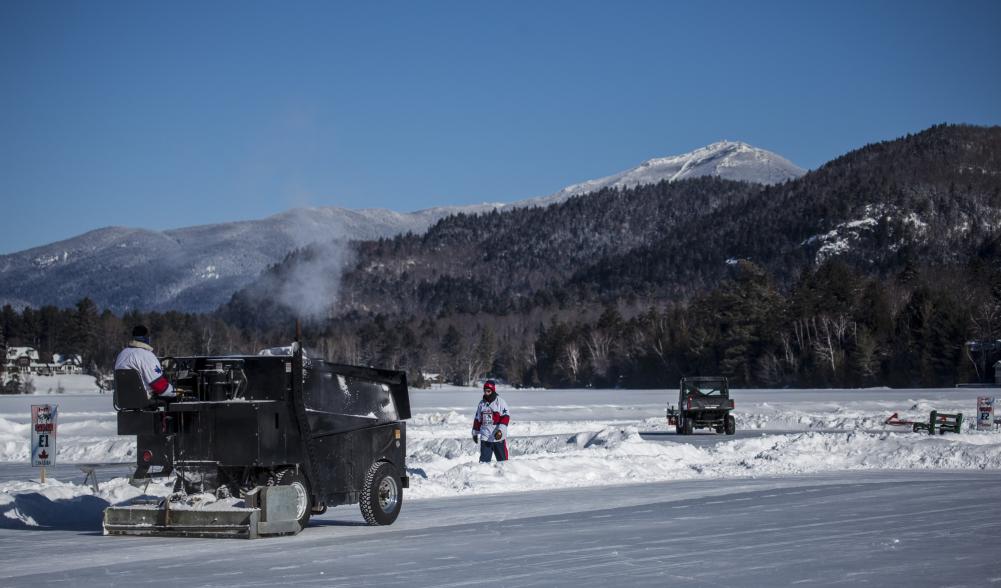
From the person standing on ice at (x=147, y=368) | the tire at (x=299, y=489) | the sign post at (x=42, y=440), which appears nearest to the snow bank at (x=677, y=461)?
the tire at (x=299, y=489)

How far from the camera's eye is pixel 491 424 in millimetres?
21531

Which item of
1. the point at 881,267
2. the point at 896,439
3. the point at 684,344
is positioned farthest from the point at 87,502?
the point at 881,267

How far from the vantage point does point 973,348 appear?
97.6 metres

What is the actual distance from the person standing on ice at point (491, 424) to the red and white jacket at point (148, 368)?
8.98 metres

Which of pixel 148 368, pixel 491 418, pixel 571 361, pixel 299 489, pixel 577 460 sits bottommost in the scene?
pixel 577 460

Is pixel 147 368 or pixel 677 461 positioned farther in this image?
pixel 677 461

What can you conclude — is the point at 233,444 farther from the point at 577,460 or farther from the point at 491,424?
the point at 577,460

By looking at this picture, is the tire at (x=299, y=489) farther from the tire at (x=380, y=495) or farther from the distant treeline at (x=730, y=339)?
the distant treeline at (x=730, y=339)

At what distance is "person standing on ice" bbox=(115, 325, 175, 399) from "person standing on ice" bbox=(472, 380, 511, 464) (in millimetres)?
8972

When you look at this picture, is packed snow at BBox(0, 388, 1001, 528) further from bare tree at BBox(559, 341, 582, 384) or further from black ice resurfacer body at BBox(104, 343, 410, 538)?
bare tree at BBox(559, 341, 582, 384)

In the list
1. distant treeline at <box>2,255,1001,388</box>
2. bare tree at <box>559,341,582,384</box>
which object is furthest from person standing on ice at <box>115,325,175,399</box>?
bare tree at <box>559,341,582,384</box>

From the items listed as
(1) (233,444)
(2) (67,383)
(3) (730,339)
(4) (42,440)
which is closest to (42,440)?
(4) (42,440)

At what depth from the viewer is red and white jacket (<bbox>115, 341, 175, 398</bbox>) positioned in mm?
12961

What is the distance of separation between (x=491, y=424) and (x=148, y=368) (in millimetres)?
9452
